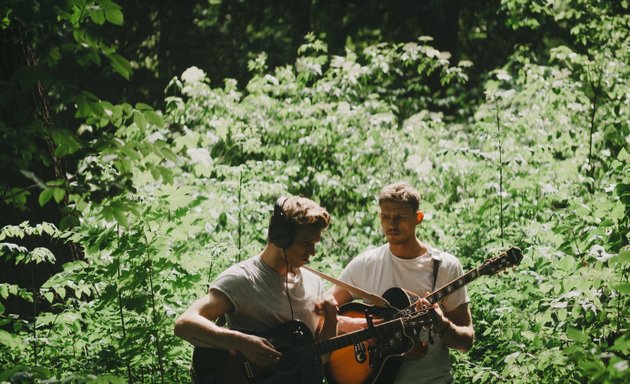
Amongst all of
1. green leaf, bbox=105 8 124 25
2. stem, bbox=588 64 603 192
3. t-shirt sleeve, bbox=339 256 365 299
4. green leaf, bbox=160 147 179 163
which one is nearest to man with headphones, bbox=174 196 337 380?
t-shirt sleeve, bbox=339 256 365 299

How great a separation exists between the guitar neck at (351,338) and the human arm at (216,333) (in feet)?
0.84

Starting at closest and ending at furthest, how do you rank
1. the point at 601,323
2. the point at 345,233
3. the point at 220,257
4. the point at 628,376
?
the point at 628,376
the point at 601,323
the point at 220,257
the point at 345,233

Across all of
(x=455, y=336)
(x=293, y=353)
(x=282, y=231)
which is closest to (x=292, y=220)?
(x=282, y=231)

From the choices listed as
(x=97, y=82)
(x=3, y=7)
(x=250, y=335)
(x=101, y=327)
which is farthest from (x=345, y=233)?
(x=97, y=82)

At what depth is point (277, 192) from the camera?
5.80 m

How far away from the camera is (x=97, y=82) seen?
1162 centimetres

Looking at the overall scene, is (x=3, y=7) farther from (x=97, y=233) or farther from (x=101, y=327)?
(x=101, y=327)

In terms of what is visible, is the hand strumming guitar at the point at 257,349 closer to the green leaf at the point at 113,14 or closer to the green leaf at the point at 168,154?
the green leaf at the point at 168,154

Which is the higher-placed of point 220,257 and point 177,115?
point 177,115

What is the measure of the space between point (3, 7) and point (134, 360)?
205 cm

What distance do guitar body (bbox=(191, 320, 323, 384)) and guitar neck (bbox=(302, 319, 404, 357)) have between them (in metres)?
0.04

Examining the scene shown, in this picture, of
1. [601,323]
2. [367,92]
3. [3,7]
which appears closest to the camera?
[3,7]

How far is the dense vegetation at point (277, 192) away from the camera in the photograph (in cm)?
260

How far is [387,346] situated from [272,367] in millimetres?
603
